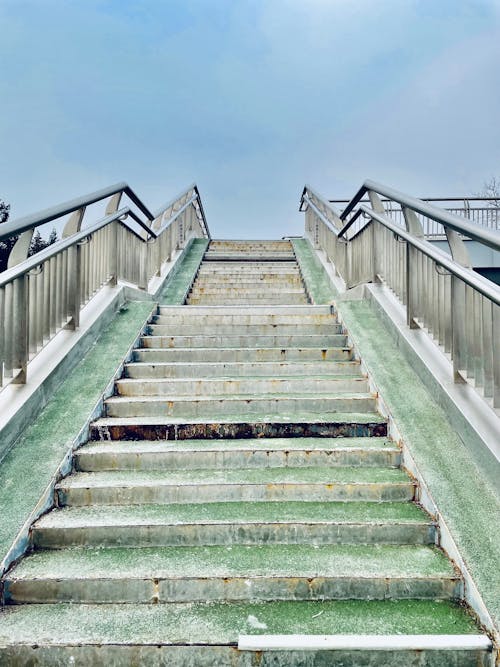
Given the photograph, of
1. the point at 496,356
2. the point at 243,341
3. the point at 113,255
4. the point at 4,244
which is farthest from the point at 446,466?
the point at 4,244

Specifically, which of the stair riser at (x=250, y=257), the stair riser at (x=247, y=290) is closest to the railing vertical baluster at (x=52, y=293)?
the stair riser at (x=247, y=290)

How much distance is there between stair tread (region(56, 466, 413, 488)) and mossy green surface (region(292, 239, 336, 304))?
2565 mm

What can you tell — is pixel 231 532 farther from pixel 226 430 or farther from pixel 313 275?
pixel 313 275

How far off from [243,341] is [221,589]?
2153 millimetres

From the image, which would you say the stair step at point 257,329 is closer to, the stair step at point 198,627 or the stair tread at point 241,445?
the stair tread at point 241,445

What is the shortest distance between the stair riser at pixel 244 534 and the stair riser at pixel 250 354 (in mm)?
1620

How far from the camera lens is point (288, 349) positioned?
11.0 feet

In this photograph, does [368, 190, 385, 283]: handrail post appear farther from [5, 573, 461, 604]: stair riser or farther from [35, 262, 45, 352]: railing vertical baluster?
[5, 573, 461, 604]: stair riser

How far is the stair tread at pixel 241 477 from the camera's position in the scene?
6.86ft

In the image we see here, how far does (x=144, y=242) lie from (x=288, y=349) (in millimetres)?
2517

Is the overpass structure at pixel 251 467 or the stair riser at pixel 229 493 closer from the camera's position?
the overpass structure at pixel 251 467

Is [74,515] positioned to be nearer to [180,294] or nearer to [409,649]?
[409,649]

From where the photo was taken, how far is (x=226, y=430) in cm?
251

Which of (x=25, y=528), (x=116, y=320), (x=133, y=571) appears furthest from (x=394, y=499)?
(x=116, y=320)
